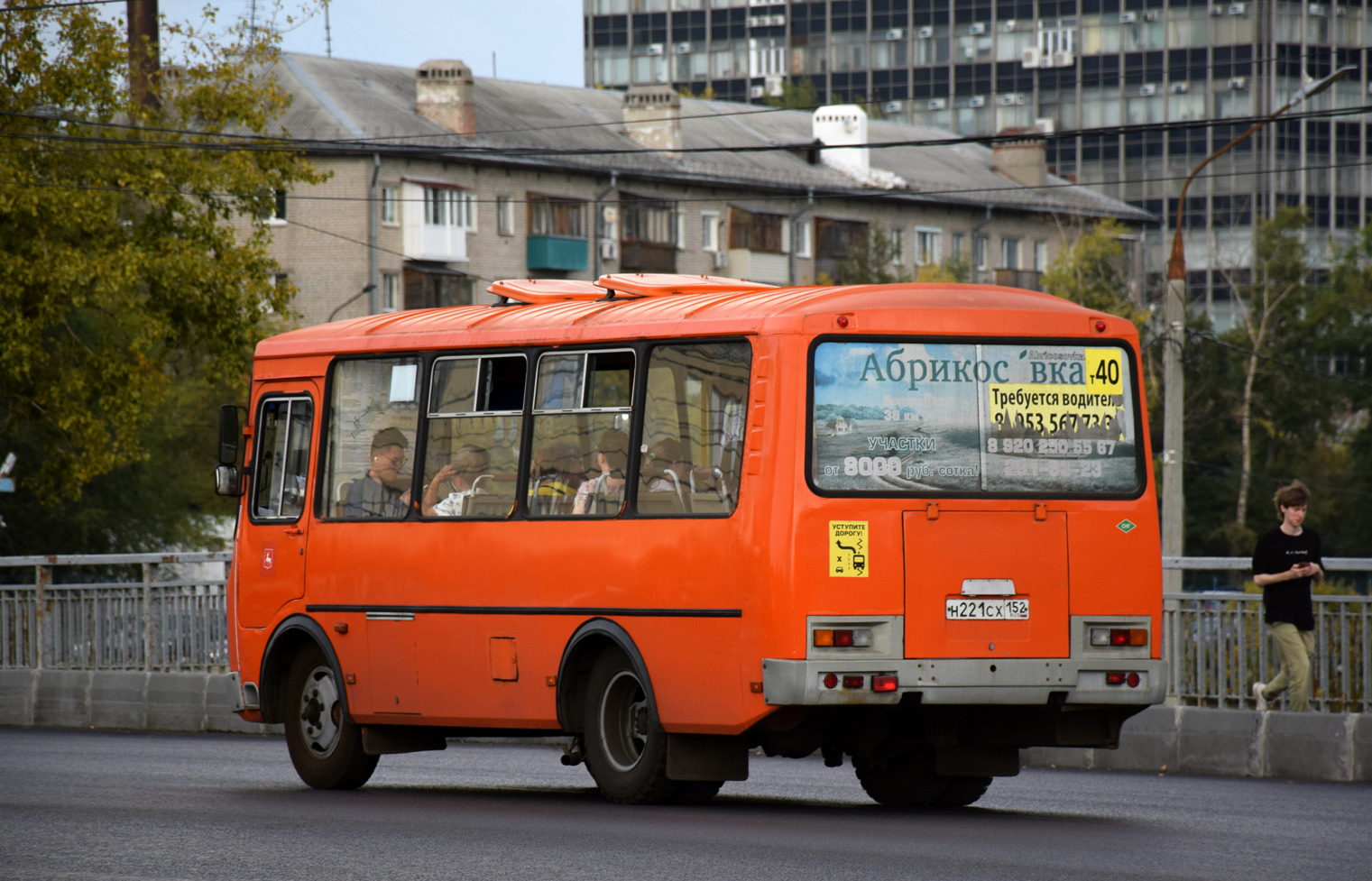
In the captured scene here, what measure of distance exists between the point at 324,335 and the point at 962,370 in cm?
463

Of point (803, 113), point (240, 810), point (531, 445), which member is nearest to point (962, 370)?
point (531, 445)

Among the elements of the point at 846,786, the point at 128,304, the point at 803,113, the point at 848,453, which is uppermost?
the point at 803,113

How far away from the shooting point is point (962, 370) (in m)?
11.8

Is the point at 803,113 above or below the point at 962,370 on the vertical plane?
above

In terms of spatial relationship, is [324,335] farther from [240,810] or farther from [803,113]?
[803,113]

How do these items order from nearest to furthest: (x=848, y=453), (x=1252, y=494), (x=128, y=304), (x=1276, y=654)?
(x=848, y=453) < (x=1276, y=654) < (x=128, y=304) < (x=1252, y=494)

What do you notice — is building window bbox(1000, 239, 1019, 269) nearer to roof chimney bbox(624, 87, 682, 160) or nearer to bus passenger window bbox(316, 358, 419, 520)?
roof chimney bbox(624, 87, 682, 160)

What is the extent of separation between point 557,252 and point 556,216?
3.73 ft

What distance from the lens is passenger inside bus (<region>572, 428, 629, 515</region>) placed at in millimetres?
12406

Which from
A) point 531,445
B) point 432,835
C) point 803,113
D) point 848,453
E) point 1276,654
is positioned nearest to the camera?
point 432,835

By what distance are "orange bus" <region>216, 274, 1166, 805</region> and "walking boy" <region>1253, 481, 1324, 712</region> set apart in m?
3.23

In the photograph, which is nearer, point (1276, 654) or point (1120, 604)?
point (1120, 604)

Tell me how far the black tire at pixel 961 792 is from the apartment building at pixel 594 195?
41230 millimetres

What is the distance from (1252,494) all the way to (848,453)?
64841 mm
